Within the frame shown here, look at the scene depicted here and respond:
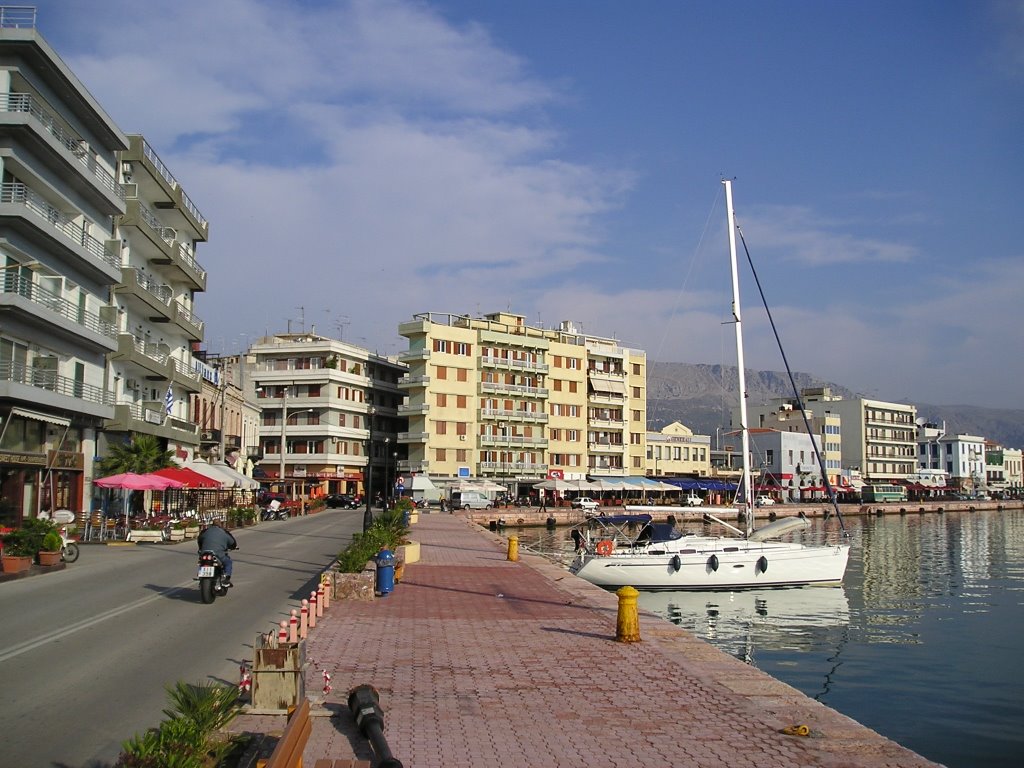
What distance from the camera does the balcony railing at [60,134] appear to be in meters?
31.8

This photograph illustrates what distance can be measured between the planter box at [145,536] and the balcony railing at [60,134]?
1423 cm

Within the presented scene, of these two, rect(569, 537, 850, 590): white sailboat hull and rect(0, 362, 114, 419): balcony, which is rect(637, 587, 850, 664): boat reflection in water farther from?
rect(0, 362, 114, 419): balcony

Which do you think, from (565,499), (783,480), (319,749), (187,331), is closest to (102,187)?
(187,331)

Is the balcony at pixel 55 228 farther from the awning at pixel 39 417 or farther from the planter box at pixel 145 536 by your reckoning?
the planter box at pixel 145 536

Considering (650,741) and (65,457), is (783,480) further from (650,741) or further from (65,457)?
(650,741)

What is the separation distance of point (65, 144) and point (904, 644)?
110ft

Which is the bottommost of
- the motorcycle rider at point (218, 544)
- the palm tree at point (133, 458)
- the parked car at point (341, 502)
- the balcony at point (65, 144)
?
the parked car at point (341, 502)

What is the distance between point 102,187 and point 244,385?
52611 mm

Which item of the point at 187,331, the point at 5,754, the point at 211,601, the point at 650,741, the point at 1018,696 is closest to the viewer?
the point at 5,754

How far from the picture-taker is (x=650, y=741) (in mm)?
8727

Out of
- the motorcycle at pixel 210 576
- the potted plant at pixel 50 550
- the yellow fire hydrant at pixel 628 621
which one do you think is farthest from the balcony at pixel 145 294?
the yellow fire hydrant at pixel 628 621

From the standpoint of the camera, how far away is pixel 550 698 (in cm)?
1041

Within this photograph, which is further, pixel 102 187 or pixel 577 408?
pixel 577 408

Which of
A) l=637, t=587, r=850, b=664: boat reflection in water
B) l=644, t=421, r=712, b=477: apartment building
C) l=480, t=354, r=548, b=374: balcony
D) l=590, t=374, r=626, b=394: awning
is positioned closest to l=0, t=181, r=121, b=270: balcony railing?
l=637, t=587, r=850, b=664: boat reflection in water
